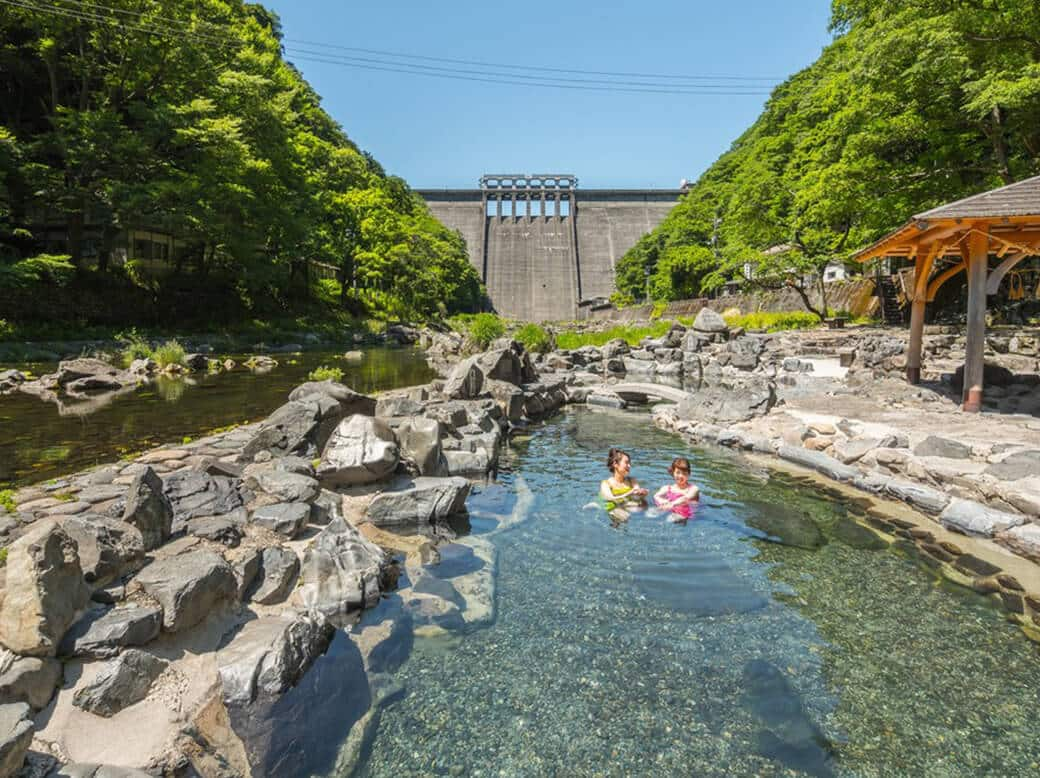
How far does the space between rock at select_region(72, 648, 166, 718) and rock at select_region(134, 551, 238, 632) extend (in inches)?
10.7

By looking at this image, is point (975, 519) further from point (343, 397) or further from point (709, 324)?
point (709, 324)

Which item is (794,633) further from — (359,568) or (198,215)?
(198,215)

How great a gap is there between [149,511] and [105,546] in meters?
0.59

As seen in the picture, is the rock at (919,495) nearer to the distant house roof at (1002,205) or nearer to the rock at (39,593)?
the distant house roof at (1002,205)

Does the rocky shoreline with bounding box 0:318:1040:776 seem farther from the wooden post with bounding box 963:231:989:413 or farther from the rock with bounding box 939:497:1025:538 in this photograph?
the wooden post with bounding box 963:231:989:413

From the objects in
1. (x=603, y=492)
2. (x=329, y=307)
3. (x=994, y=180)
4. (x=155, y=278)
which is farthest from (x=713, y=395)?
(x=329, y=307)

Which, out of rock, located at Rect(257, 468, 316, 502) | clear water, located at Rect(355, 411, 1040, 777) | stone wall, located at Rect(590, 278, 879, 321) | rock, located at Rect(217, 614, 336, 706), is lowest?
A: clear water, located at Rect(355, 411, 1040, 777)

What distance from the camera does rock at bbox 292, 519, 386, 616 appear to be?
3932 mm

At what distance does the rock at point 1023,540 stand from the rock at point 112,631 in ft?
21.6

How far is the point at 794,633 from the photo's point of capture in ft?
13.1

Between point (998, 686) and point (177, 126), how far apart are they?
26408 millimetres

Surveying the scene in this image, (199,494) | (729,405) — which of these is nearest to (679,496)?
(199,494)

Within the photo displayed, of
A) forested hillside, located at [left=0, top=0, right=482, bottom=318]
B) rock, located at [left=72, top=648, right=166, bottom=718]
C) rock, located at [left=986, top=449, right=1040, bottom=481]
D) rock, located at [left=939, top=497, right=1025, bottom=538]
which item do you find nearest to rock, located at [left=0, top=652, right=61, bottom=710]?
rock, located at [left=72, top=648, right=166, bottom=718]

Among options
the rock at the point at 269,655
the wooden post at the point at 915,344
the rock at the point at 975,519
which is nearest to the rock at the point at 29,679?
the rock at the point at 269,655
